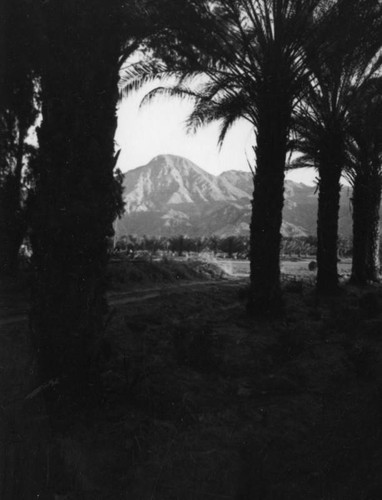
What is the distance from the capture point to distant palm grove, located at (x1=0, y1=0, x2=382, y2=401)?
371cm

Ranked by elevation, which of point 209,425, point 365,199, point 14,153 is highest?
point 14,153

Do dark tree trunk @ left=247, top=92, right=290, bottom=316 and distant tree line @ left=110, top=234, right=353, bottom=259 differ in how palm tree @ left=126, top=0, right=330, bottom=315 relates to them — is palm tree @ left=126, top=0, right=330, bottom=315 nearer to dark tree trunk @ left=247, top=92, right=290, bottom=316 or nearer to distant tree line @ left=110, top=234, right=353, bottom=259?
dark tree trunk @ left=247, top=92, right=290, bottom=316

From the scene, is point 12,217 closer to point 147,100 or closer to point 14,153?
point 14,153

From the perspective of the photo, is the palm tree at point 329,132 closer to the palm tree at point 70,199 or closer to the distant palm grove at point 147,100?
the distant palm grove at point 147,100

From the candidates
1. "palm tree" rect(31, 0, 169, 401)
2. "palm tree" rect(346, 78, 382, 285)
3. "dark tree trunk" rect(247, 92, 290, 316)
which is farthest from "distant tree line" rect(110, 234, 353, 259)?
"palm tree" rect(31, 0, 169, 401)

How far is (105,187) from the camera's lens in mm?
3812

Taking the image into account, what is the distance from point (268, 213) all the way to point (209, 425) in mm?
5419

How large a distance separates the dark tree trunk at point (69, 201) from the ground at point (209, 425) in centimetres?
32

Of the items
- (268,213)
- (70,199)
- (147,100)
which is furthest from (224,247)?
(70,199)

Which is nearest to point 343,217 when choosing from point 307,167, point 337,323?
point 307,167

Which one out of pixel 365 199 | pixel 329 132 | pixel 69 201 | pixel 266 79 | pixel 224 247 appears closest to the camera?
pixel 69 201

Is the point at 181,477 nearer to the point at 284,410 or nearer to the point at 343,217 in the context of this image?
the point at 284,410

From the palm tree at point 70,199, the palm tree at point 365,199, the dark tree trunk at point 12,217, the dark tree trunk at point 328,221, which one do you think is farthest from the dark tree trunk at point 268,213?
the dark tree trunk at point 12,217

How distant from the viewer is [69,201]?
365cm
